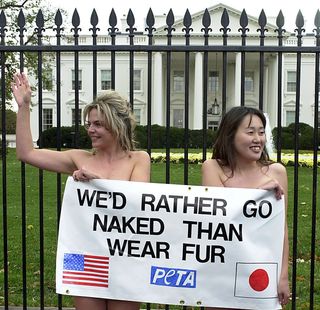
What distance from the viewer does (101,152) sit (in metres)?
3.28

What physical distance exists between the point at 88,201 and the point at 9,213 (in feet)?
23.3

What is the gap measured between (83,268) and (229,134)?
1245 mm

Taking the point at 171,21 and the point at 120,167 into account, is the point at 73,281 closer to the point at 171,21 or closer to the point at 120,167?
the point at 120,167

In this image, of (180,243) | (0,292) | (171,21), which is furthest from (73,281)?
(0,292)

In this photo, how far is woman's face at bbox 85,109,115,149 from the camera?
3.15 metres

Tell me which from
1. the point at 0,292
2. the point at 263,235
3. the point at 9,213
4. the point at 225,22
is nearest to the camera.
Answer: the point at 263,235

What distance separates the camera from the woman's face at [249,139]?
310 cm

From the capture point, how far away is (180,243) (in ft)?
11.0

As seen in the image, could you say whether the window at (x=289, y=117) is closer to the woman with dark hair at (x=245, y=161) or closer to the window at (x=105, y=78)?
the window at (x=105, y=78)

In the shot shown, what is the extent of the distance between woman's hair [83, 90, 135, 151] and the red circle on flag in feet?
3.58

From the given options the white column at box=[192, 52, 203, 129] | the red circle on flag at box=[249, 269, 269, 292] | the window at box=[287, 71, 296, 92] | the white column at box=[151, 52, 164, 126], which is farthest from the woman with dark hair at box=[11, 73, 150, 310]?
the window at box=[287, 71, 296, 92]

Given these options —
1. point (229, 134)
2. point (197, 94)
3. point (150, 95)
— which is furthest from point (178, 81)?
point (229, 134)

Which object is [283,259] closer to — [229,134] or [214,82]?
[229,134]

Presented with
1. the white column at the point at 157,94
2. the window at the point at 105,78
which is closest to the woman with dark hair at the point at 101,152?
the window at the point at 105,78
